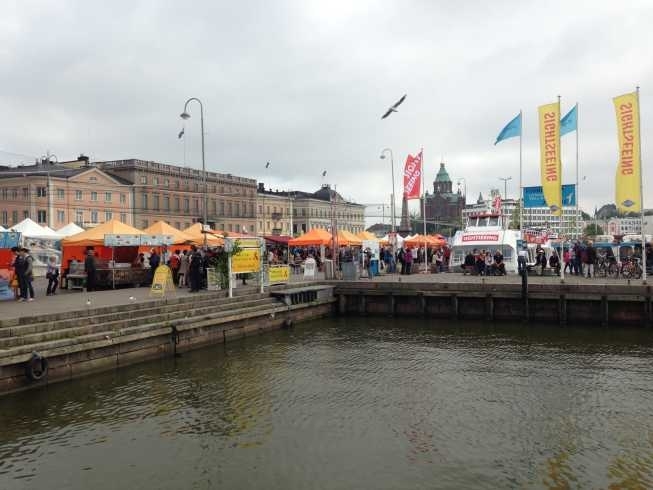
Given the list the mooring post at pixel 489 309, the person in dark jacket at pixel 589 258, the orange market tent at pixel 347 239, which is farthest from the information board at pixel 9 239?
the person in dark jacket at pixel 589 258

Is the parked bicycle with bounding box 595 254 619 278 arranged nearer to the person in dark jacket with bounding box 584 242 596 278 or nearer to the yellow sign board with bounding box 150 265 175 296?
the person in dark jacket with bounding box 584 242 596 278

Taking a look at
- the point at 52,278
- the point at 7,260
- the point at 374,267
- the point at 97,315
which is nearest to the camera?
the point at 97,315

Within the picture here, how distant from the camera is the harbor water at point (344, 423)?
9.46m

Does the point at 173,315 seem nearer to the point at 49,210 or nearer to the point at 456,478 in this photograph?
the point at 456,478

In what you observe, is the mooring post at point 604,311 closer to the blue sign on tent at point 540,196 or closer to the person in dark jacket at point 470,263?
the blue sign on tent at point 540,196

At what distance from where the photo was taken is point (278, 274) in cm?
2672

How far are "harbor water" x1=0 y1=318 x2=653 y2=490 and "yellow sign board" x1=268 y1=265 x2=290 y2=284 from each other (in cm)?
729

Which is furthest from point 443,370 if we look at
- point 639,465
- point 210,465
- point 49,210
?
point 49,210

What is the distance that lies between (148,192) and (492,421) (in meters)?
80.2

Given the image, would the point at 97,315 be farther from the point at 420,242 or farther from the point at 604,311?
the point at 420,242

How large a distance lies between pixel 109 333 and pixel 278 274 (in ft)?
37.0

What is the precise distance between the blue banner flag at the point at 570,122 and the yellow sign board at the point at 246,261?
1618 cm

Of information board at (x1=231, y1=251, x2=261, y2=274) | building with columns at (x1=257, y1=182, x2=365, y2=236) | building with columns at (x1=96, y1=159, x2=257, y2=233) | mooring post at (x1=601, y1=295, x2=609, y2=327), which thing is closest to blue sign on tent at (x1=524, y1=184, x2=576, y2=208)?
mooring post at (x1=601, y1=295, x2=609, y2=327)

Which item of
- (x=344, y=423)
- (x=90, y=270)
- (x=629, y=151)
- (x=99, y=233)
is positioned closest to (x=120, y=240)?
(x=99, y=233)
